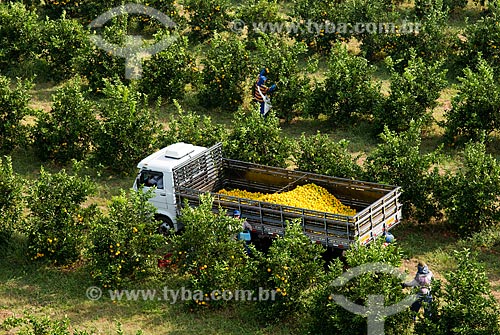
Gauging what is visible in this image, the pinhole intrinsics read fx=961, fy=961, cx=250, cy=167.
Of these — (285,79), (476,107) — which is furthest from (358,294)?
(285,79)

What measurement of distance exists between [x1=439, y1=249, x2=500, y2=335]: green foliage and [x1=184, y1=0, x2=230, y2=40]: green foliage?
18783 mm

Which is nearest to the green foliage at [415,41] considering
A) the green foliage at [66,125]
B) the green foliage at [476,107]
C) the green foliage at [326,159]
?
the green foliage at [476,107]

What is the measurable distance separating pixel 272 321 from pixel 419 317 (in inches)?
116

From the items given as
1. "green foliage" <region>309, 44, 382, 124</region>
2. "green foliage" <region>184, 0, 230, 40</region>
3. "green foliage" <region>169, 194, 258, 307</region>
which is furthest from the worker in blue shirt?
"green foliage" <region>169, 194, 258, 307</region>

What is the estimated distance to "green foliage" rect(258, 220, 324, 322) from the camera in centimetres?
1830

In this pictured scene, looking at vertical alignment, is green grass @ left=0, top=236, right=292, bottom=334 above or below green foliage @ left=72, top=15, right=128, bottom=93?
below

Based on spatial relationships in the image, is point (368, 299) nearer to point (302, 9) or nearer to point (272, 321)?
point (272, 321)

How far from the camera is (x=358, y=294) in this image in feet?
56.3

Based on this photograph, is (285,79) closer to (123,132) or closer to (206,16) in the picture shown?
(123,132)

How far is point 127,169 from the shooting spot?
25.4 metres

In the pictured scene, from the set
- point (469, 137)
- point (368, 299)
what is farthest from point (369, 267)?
point (469, 137)

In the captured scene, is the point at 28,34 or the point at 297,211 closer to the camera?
the point at 297,211

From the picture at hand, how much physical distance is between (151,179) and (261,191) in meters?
2.62

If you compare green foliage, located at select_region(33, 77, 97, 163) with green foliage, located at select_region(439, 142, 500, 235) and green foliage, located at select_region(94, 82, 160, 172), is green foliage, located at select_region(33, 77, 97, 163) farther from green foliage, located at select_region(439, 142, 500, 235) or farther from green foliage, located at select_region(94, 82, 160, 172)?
green foliage, located at select_region(439, 142, 500, 235)
